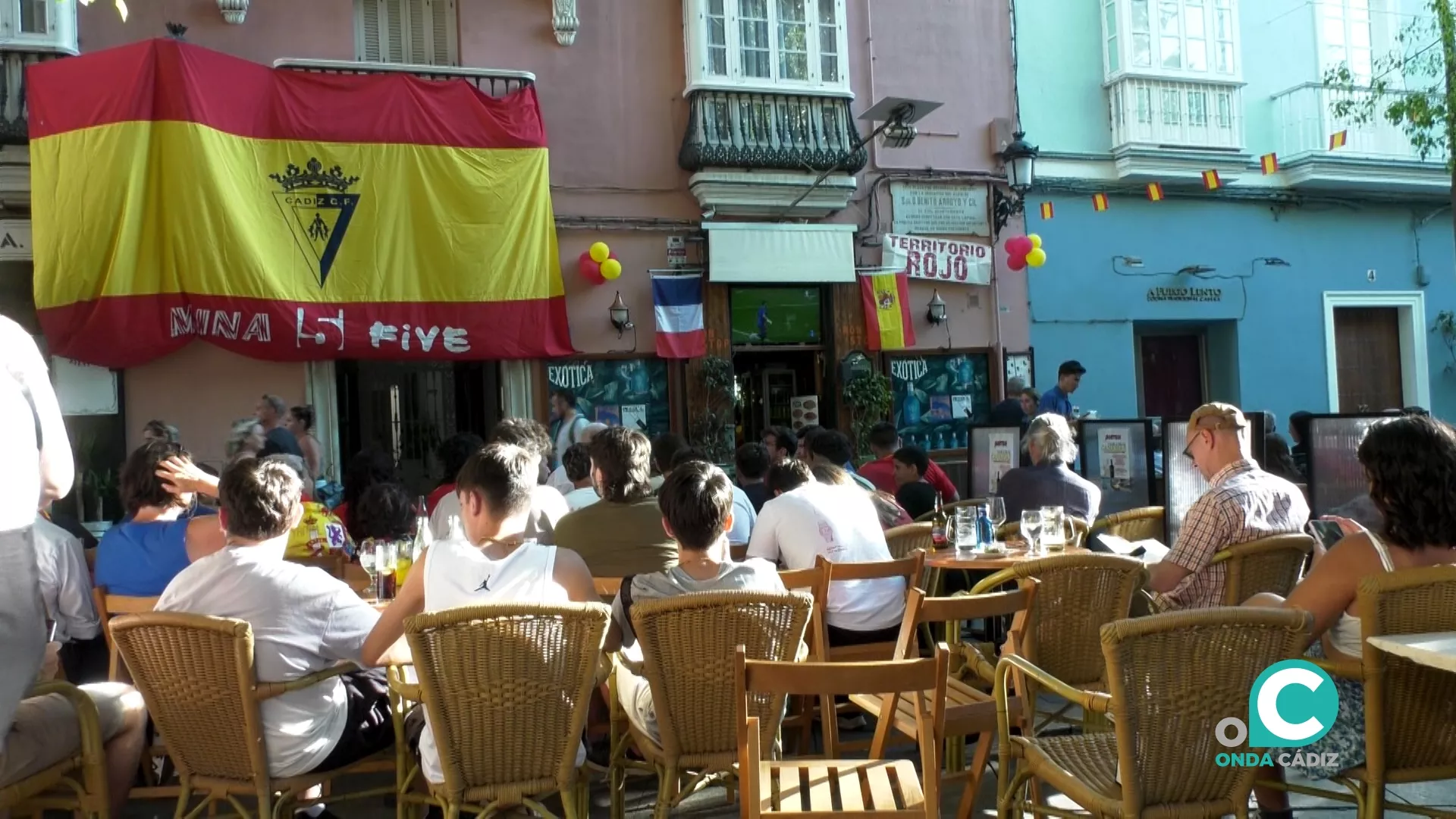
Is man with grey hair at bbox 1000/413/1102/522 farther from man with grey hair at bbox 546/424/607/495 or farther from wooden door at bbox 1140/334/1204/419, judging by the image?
wooden door at bbox 1140/334/1204/419

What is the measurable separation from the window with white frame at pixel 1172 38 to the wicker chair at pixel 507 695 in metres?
11.1

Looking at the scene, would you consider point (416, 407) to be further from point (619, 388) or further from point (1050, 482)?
point (1050, 482)

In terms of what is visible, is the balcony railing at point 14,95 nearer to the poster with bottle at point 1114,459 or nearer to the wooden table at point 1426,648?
the poster with bottle at point 1114,459

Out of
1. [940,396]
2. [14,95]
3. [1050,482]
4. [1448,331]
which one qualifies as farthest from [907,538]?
[1448,331]

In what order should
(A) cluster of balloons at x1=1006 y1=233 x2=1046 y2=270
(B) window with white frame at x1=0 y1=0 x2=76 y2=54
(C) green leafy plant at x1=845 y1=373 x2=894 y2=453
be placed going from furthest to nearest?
(A) cluster of balloons at x1=1006 y1=233 x2=1046 y2=270
(C) green leafy plant at x1=845 y1=373 x2=894 y2=453
(B) window with white frame at x1=0 y1=0 x2=76 y2=54

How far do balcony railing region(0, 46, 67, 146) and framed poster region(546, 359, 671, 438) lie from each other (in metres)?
4.47

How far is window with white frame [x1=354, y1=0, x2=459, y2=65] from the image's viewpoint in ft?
32.5

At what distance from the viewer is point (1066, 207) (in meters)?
12.0

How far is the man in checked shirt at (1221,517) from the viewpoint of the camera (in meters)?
4.02

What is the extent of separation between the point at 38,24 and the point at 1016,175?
8.64 meters

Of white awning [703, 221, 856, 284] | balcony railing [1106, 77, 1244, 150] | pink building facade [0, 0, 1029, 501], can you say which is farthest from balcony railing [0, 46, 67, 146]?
balcony railing [1106, 77, 1244, 150]

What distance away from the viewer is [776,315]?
424 inches

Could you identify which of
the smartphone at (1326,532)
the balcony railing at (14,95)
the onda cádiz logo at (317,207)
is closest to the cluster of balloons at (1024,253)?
the onda cádiz logo at (317,207)

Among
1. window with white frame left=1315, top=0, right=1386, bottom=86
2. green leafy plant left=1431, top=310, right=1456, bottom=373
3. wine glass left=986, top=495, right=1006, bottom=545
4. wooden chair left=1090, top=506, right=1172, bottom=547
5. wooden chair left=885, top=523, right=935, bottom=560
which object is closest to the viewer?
wooden chair left=885, top=523, right=935, bottom=560
